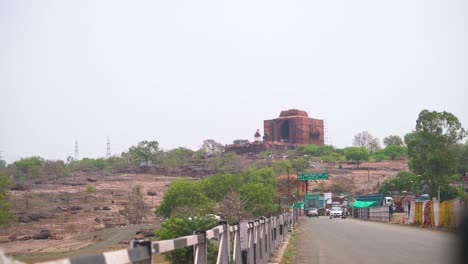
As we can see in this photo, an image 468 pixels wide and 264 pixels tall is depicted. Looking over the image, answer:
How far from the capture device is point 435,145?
79.2 metres

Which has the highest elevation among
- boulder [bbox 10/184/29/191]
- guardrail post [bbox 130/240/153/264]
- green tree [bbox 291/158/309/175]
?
green tree [bbox 291/158/309/175]

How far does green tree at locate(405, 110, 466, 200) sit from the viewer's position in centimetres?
7931

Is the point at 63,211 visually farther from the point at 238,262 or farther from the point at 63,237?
the point at 238,262

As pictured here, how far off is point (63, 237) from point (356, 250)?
6794 cm

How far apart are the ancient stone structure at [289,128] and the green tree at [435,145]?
362 feet

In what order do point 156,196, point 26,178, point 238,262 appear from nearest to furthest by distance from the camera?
point 238,262, point 156,196, point 26,178

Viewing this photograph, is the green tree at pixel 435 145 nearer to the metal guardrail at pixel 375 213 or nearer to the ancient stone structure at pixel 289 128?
the metal guardrail at pixel 375 213

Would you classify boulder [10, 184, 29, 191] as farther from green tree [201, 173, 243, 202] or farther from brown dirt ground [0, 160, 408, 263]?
green tree [201, 173, 243, 202]

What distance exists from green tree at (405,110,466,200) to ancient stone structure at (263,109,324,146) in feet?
362

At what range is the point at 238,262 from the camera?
9891 mm

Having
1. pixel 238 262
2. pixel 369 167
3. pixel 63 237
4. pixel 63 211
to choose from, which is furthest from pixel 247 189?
pixel 369 167

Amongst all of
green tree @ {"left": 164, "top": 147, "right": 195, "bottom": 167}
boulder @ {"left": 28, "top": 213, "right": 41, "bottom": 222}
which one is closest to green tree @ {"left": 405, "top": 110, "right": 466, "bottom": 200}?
boulder @ {"left": 28, "top": 213, "right": 41, "bottom": 222}

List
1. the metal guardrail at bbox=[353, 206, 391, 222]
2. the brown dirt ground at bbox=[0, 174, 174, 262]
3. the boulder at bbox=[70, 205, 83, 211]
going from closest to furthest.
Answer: the metal guardrail at bbox=[353, 206, 391, 222] < the brown dirt ground at bbox=[0, 174, 174, 262] < the boulder at bbox=[70, 205, 83, 211]

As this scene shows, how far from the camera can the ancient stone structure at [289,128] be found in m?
195
